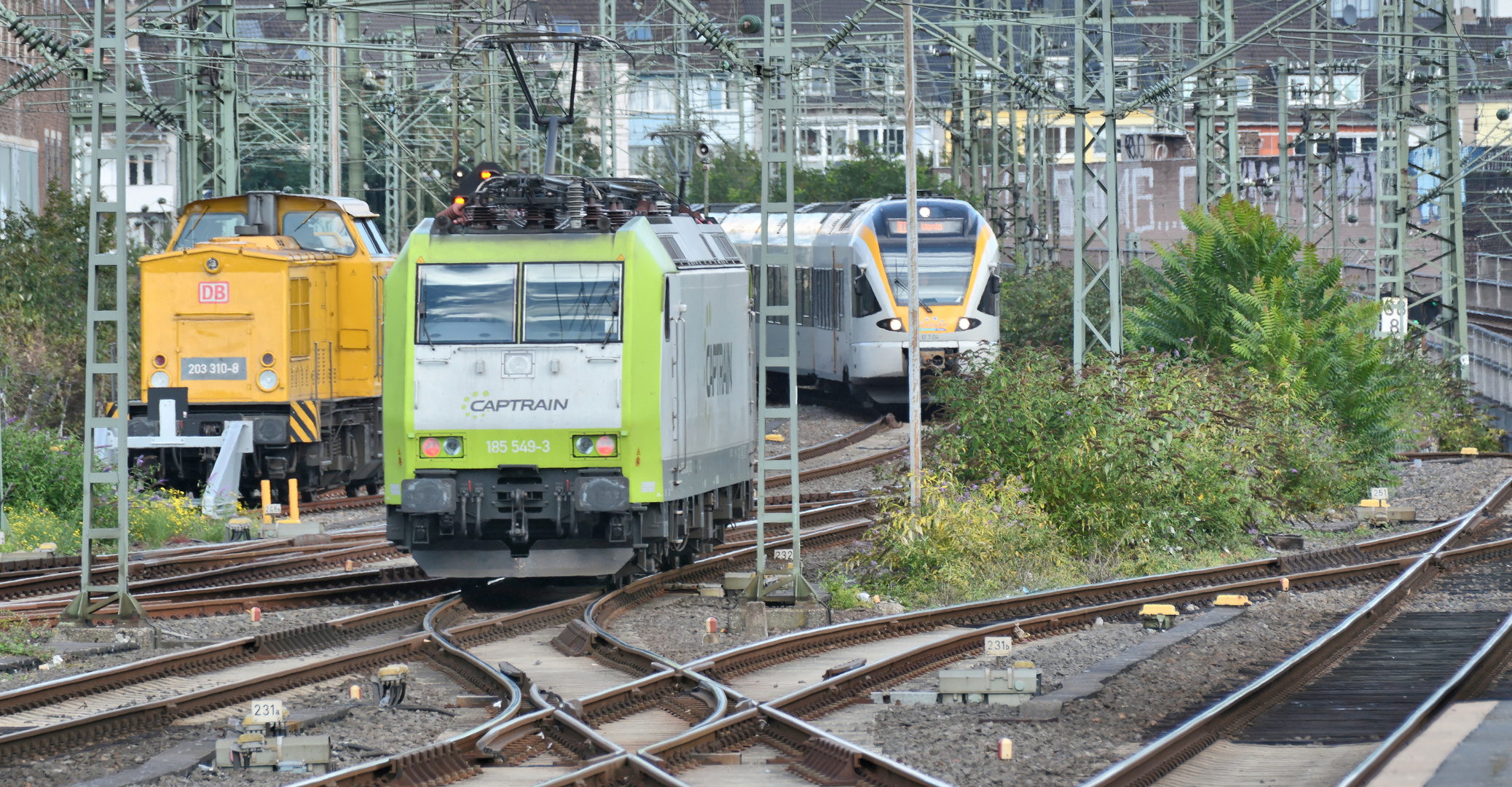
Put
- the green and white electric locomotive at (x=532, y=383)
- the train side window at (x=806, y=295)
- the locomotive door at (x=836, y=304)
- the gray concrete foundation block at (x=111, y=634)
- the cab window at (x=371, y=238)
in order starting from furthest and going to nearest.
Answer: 1. the train side window at (x=806, y=295)
2. the locomotive door at (x=836, y=304)
3. the cab window at (x=371, y=238)
4. the green and white electric locomotive at (x=532, y=383)
5. the gray concrete foundation block at (x=111, y=634)

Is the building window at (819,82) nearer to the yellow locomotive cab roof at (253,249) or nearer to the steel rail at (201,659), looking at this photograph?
the yellow locomotive cab roof at (253,249)

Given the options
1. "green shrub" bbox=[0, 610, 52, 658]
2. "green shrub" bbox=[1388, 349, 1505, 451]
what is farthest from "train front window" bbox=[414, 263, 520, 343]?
"green shrub" bbox=[1388, 349, 1505, 451]

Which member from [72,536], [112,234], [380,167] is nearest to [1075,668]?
[72,536]

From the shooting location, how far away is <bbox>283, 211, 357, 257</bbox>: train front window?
2194 centimetres

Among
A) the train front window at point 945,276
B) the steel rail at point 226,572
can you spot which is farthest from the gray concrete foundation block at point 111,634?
the train front window at point 945,276

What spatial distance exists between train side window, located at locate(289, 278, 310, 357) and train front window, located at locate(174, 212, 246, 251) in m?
1.12

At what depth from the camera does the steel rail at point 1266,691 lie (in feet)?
28.9

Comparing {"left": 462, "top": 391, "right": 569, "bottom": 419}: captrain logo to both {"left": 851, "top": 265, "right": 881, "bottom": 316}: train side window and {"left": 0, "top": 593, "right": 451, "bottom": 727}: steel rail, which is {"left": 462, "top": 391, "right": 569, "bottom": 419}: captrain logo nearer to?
{"left": 0, "top": 593, "right": 451, "bottom": 727}: steel rail

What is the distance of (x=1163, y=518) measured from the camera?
18062 millimetres

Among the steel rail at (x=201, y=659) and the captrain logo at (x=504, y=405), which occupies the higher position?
the captrain logo at (x=504, y=405)

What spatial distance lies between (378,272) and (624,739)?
43.9ft

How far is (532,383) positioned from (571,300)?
0.68 m

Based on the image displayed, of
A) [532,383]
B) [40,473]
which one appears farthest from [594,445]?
[40,473]

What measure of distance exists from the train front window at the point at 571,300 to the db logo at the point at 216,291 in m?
7.84
